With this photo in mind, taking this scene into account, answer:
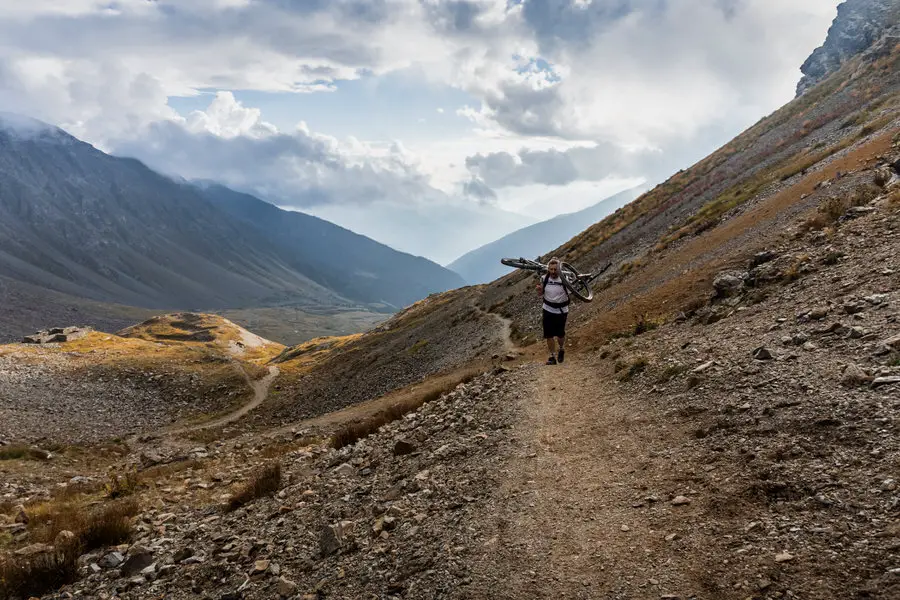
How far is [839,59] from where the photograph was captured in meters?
112

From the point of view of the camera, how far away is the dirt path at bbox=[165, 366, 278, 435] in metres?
41.3

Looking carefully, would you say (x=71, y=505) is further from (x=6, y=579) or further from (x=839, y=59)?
(x=839, y=59)

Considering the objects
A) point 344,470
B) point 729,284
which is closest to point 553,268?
point 729,284

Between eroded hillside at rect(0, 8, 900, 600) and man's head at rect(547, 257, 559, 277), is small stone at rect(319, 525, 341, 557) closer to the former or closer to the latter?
eroded hillside at rect(0, 8, 900, 600)

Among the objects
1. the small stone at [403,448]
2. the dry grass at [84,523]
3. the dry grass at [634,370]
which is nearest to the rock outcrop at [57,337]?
the dry grass at [84,523]

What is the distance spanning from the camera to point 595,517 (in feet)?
26.1

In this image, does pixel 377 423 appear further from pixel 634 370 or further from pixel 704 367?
pixel 704 367

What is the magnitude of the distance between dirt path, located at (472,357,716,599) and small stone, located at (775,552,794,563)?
2.80 ft


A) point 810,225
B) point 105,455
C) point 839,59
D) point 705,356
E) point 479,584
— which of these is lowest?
point 105,455

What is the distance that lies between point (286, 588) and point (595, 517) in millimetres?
4972

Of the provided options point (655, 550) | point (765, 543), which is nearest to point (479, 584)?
point (655, 550)

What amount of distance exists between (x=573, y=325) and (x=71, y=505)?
25246mm

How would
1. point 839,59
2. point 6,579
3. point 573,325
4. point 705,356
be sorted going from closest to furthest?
point 6,579 → point 705,356 → point 573,325 → point 839,59

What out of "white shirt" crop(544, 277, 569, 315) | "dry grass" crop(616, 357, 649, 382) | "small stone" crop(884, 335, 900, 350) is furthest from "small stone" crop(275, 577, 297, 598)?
"white shirt" crop(544, 277, 569, 315)
